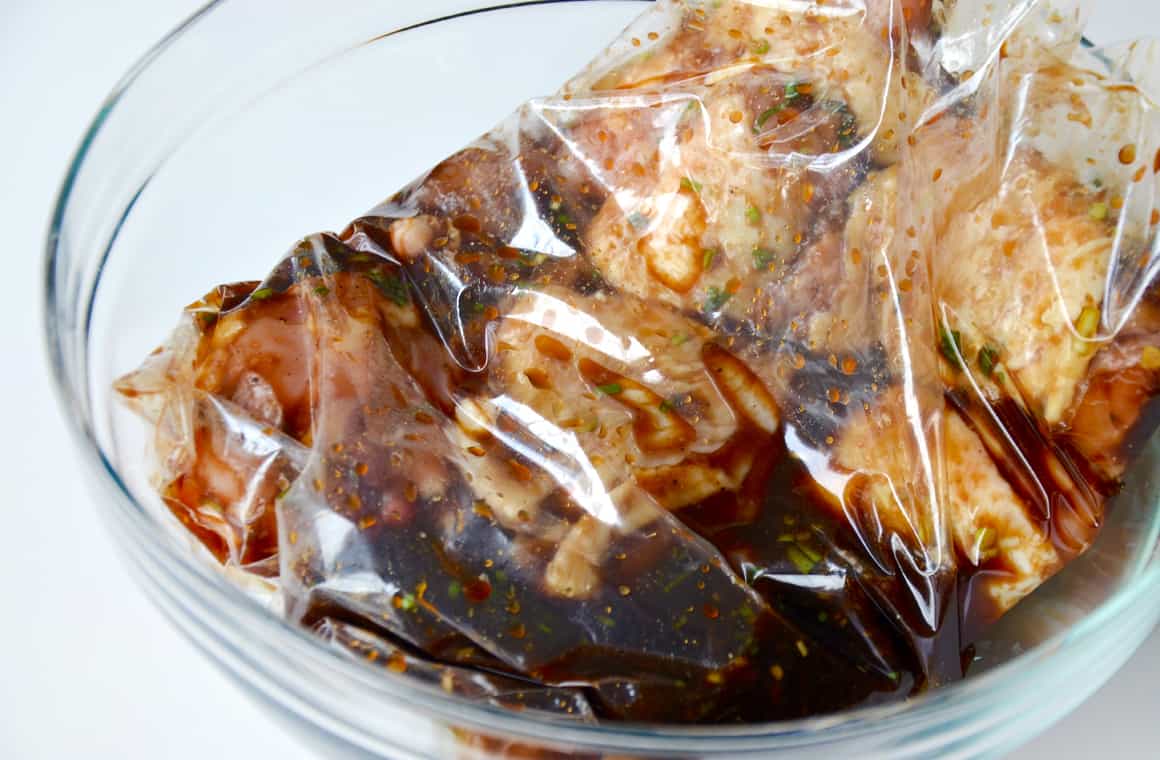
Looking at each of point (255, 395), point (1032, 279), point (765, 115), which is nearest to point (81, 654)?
point (255, 395)

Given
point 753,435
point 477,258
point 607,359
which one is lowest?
point 753,435

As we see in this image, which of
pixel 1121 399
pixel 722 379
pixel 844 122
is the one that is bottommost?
pixel 1121 399

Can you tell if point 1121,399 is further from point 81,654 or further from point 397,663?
point 81,654

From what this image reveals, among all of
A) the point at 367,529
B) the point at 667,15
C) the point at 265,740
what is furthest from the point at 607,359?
the point at 265,740

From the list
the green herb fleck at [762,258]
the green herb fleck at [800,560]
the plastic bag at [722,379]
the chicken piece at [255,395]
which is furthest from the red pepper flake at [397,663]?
the green herb fleck at [762,258]

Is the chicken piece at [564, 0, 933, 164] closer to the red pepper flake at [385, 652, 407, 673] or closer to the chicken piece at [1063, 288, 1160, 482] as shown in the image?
the chicken piece at [1063, 288, 1160, 482]

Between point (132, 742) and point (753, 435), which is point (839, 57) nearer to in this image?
point (753, 435)
